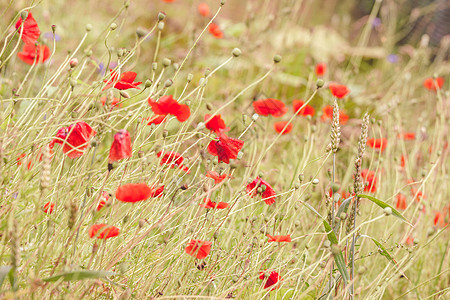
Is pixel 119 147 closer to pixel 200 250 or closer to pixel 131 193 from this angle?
pixel 131 193

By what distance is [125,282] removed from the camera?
133 cm

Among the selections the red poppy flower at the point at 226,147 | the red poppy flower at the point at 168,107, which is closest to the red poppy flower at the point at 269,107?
the red poppy flower at the point at 226,147

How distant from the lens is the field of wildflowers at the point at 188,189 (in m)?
1.17

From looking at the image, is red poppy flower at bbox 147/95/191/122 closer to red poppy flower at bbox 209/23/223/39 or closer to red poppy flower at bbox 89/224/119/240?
red poppy flower at bbox 89/224/119/240

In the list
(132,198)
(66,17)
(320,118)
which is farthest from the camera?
(66,17)

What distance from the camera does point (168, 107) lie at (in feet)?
4.07

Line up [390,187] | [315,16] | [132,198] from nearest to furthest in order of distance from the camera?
1. [132,198]
2. [390,187]
3. [315,16]

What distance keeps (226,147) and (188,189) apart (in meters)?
0.19

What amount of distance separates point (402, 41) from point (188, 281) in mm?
6780

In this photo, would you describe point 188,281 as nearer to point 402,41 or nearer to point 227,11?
point 227,11

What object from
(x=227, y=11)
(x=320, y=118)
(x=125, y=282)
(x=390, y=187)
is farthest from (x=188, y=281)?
(x=227, y=11)

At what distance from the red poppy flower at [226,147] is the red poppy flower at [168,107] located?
0.13m

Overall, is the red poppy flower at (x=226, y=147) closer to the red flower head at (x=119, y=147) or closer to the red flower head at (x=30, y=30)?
the red flower head at (x=119, y=147)

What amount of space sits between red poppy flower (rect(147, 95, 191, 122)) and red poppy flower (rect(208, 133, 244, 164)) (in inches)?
5.0
